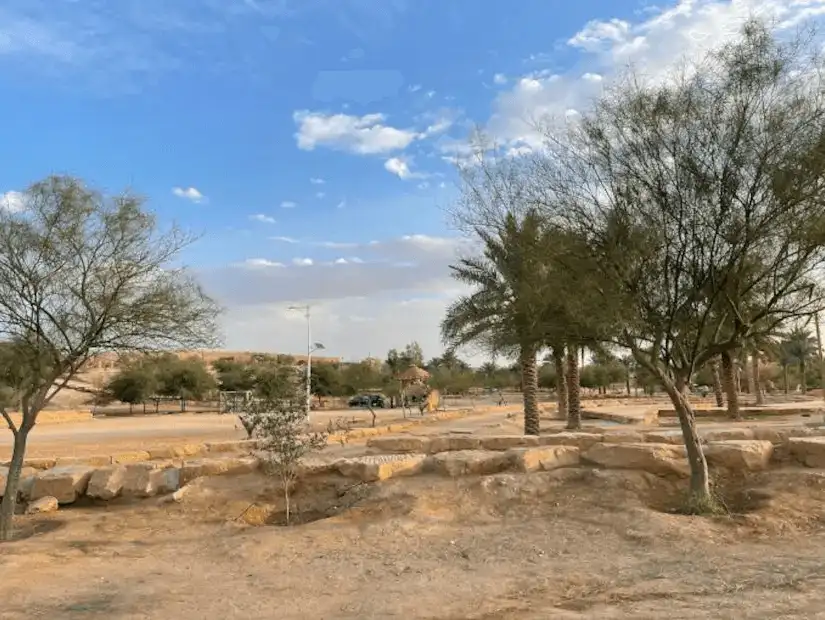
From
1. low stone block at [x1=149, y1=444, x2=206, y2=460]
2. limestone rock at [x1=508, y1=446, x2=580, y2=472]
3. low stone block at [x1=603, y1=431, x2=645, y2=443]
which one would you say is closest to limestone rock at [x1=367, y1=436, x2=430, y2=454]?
limestone rock at [x1=508, y1=446, x2=580, y2=472]

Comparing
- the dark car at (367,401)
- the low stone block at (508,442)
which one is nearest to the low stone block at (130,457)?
the low stone block at (508,442)

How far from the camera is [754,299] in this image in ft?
33.3

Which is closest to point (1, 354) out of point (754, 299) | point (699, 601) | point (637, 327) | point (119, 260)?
→ point (119, 260)

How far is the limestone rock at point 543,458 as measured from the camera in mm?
11633

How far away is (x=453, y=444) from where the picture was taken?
14.4m

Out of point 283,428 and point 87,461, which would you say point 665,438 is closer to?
point 283,428

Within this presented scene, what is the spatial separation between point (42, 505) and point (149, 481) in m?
1.88

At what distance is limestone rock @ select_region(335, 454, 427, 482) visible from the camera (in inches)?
471

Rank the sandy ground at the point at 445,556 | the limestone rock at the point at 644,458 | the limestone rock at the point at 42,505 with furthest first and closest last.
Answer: the limestone rock at the point at 42,505
the limestone rock at the point at 644,458
the sandy ground at the point at 445,556

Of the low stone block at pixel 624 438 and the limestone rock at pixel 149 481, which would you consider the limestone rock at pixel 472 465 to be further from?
the limestone rock at pixel 149 481

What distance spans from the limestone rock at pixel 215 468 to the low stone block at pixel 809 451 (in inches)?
373

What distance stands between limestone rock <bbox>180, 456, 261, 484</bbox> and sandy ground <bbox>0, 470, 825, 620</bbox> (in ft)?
2.52

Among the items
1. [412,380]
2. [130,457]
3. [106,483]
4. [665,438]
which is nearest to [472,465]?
[665,438]

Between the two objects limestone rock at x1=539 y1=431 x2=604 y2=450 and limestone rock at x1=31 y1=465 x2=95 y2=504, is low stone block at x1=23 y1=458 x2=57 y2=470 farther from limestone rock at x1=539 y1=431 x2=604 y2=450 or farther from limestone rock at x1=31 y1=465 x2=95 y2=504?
limestone rock at x1=539 y1=431 x2=604 y2=450
